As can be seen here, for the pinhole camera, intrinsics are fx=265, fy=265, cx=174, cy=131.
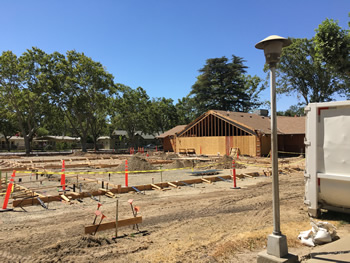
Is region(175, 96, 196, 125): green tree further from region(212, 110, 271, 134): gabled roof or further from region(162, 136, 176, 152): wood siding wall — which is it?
region(212, 110, 271, 134): gabled roof

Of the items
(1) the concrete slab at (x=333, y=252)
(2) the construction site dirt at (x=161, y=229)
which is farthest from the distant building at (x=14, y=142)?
(1) the concrete slab at (x=333, y=252)

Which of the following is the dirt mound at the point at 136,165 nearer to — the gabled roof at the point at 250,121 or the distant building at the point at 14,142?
the gabled roof at the point at 250,121

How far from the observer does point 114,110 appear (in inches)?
2285

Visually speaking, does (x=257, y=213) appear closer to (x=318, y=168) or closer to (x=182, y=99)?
(x=318, y=168)

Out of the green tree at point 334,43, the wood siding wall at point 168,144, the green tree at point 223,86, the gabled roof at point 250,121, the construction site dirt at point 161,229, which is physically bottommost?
the construction site dirt at point 161,229

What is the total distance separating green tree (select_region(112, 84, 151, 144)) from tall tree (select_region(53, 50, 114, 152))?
27.3ft

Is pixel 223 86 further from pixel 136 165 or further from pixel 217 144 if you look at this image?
pixel 136 165

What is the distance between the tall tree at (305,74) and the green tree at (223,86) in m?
13.9

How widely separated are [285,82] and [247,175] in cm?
3592

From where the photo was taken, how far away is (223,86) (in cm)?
6150

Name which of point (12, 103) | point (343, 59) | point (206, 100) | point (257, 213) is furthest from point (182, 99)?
point (257, 213)

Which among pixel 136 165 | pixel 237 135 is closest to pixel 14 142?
pixel 237 135

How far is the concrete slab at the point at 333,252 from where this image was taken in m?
4.66

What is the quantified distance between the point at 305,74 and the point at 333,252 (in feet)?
152
